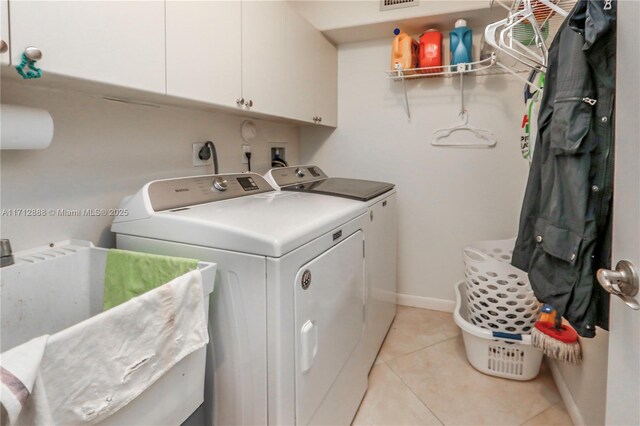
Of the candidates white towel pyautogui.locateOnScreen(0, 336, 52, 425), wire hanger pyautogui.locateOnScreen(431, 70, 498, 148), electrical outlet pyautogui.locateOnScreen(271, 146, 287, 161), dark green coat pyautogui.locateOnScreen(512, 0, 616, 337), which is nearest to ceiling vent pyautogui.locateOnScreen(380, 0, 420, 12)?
wire hanger pyautogui.locateOnScreen(431, 70, 498, 148)

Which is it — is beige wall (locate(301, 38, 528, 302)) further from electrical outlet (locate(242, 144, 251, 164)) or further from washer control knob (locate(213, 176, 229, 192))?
washer control knob (locate(213, 176, 229, 192))

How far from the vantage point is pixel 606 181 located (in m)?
0.97

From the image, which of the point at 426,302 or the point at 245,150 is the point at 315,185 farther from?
the point at 426,302

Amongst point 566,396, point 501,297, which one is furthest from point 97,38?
point 566,396

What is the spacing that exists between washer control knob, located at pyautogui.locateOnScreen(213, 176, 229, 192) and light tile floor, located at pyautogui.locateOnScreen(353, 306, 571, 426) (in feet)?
4.18

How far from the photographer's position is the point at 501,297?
76.5 inches

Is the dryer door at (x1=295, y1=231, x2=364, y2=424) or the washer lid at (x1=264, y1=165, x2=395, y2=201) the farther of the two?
the washer lid at (x1=264, y1=165, x2=395, y2=201)

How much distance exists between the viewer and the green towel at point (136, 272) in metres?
1.02

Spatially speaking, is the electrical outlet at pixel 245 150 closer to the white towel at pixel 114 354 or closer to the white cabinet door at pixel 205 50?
the white cabinet door at pixel 205 50

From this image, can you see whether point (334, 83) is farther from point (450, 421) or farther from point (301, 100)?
point (450, 421)

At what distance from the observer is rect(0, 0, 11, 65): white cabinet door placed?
0.79 metres

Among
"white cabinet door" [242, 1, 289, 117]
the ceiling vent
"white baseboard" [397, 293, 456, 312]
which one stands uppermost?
the ceiling vent

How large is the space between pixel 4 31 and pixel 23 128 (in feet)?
0.96

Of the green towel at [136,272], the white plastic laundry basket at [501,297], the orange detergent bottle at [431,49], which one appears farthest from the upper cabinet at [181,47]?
the white plastic laundry basket at [501,297]
